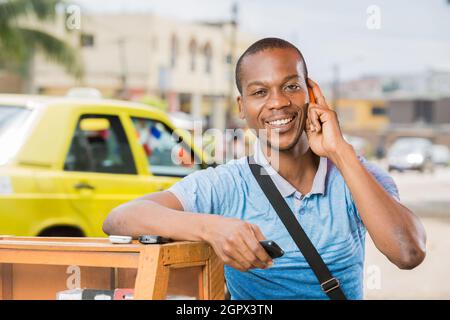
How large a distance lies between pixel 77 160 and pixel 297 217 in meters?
3.56

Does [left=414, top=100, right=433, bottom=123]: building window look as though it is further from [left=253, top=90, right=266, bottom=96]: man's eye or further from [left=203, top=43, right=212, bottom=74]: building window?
[left=253, top=90, right=266, bottom=96]: man's eye

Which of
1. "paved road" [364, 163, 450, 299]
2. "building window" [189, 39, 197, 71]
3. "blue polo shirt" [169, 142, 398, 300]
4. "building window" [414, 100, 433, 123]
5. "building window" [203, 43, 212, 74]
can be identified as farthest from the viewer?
"building window" [414, 100, 433, 123]

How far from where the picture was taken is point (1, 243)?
6.66 feet

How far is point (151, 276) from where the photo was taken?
1843 mm

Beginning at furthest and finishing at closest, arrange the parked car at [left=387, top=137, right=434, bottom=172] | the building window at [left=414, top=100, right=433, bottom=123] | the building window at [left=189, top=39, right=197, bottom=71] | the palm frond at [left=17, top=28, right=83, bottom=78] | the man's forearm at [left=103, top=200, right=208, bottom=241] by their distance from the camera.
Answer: the building window at [left=414, top=100, right=433, bottom=123]
the building window at [left=189, top=39, right=197, bottom=71]
the parked car at [left=387, top=137, right=434, bottom=172]
the palm frond at [left=17, top=28, right=83, bottom=78]
the man's forearm at [left=103, top=200, right=208, bottom=241]

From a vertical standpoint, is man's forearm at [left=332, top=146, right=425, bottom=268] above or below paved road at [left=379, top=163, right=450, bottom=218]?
above

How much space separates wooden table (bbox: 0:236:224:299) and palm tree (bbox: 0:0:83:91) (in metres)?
19.0

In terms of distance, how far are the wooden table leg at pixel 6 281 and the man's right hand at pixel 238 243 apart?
526 millimetres

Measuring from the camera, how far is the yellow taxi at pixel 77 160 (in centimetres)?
516

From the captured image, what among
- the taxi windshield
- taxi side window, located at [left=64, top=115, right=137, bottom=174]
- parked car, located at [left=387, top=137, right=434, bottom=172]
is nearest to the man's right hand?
the taxi windshield

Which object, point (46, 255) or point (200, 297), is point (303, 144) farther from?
point (46, 255)

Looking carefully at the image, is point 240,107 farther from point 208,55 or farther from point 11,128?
point 208,55

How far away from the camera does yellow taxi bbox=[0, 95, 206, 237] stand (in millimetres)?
5160

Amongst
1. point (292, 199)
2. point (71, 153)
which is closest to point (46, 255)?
point (292, 199)
